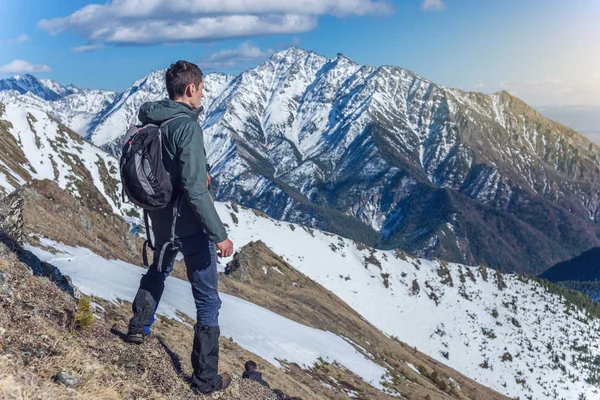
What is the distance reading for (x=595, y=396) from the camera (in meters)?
127

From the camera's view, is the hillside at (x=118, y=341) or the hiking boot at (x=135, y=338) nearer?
the hillside at (x=118, y=341)

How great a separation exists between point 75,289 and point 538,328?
149 m

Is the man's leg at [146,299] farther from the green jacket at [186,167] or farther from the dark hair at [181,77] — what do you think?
the dark hair at [181,77]

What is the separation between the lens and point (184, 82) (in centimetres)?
849

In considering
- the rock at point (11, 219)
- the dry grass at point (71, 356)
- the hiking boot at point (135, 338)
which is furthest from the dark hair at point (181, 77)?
the rock at point (11, 219)

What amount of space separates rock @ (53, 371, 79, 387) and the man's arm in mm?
2808

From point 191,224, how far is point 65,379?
2.98 metres

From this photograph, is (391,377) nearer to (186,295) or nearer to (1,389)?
(186,295)

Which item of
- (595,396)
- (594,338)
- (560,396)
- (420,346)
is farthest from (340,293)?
(594,338)

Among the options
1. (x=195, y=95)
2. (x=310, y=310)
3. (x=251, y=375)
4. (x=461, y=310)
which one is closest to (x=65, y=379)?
(x=195, y=95)

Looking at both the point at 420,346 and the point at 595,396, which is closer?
the point at 420,346

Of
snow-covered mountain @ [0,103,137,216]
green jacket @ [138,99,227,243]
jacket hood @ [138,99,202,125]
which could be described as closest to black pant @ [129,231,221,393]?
green jacket @ [138,99,227,243]

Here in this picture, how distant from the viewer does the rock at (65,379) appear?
21.6 feet

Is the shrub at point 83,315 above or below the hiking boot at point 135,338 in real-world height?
above
